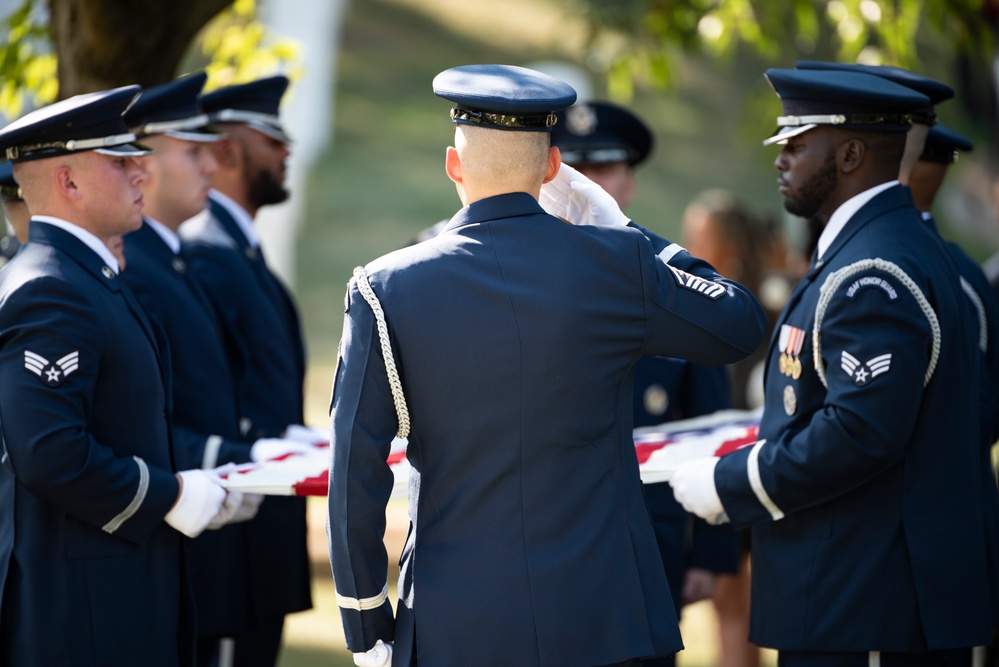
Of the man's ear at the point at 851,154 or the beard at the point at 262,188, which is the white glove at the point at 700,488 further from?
the beard at the point at 262,188

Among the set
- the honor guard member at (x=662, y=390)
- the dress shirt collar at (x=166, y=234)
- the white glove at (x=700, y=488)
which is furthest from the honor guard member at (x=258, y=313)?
the white glove at (x=700, y=488)

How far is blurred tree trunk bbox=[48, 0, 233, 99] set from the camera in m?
4.62

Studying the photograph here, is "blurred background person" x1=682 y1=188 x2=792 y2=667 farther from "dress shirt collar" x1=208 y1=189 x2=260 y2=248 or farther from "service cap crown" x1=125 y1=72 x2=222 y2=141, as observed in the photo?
"service cap crown" x1=125 y1=72 x2=222 y2=141

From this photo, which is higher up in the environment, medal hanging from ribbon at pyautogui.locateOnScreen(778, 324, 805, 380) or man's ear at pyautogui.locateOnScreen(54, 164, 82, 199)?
man's ear at pyautogui.locateOnScreen(54, 164, 82, 199)

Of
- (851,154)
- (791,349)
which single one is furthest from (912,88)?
(791,349)

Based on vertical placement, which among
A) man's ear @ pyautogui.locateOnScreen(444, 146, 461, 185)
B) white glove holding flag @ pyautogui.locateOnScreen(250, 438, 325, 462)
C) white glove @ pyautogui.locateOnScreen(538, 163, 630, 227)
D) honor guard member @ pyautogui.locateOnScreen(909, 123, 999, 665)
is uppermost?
man's ear @ pyautogui.locateOnScreen(444, 146, 461, 185)

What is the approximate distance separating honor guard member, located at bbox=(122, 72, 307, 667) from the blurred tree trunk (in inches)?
18.6

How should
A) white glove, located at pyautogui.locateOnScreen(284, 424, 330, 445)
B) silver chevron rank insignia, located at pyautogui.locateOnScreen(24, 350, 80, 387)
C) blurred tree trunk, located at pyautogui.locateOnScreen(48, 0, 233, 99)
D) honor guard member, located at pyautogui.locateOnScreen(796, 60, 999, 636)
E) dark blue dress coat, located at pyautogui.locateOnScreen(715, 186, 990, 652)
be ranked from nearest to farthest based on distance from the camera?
1. silver chevron rank insignia, located at pyautogui.locateOnScreen(24, 350, 80, 387)
2. dark blue dress coat, located at pyautogui.locateOnScreen(715, 186, 990, 652)
3. honor guard member, located at pyautogui.locateOnScreen(796, 60, 999, 636)
4. white glove, located at pyautogui.locateOnScreen(284, 424, 330, 445)
5. blurred tree trunk, located at pyautogui.locateOnScreen(48, 0, 233, 99)

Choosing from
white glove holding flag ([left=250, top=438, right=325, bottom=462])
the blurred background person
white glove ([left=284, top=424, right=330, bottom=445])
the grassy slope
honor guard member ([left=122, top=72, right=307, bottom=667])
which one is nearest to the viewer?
white glove holding flag ([left=250, top=438, right=325, bottom=462])

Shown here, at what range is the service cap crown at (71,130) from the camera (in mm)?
3311

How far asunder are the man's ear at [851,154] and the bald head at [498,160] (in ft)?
3.58

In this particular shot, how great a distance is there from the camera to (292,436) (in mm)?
4172

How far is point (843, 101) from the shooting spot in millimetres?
3441

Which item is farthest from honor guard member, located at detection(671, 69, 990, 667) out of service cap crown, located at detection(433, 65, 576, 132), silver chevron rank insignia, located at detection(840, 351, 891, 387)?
service cap crown, located at detection(433, 65, 576, 132)
